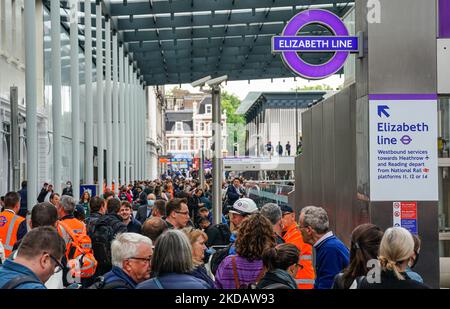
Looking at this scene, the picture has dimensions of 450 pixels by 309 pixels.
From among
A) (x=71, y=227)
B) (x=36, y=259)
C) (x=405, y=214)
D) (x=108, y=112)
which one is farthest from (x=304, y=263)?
(x=108, y=112)

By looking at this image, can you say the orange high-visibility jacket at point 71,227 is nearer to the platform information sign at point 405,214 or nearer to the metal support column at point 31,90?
the platform information sign at point 405,214

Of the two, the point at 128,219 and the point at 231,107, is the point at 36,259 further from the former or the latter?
the point at 231,107

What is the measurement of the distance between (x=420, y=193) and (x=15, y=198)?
5154mm

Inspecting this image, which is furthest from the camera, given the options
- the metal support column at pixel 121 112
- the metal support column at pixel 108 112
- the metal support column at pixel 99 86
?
the metal support column at pixel 121 112

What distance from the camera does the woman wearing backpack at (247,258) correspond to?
638cm

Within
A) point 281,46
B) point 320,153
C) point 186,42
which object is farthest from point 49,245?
point 186,42

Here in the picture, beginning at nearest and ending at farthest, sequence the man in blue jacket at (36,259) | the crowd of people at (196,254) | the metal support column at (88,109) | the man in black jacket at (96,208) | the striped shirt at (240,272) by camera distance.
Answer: the man in blue jacket at (36,259) → the crowd of people at (196,254) → the striped shirt at (240,272) → the man in black jacket at (96,208) → the metal support column at (88,109)

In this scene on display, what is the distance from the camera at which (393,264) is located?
493 centimetres

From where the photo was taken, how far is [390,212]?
1139cm

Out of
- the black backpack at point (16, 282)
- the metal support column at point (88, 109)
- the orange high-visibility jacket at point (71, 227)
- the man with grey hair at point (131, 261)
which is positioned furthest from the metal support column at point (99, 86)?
the black backpack at point (16, 282)

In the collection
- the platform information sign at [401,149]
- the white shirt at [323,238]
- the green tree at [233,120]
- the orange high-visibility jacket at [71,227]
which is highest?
the green tree at [233,120]

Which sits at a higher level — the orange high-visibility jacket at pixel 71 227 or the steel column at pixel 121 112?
the steel column at pixel 121 112

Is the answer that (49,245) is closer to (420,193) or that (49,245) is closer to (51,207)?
(51,207)

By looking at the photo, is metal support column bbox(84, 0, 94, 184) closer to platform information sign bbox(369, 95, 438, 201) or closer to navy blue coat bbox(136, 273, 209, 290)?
platform information sign bbox(369, 95, 438, 201)
